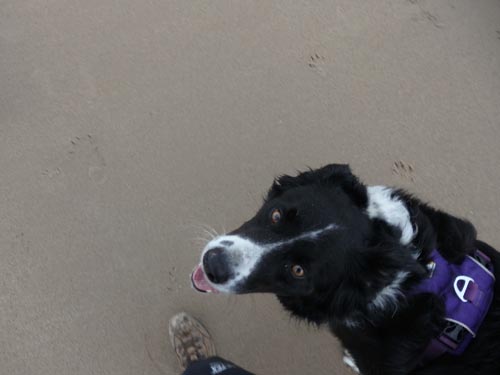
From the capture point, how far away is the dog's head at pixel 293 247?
1.74m

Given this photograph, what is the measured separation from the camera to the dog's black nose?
178cm

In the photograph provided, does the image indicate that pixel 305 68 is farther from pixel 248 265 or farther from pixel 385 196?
pixel 248 265

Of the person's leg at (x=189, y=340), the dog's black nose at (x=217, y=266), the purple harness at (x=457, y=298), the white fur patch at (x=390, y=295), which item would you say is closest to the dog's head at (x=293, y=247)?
the dog's black nose at (x=217, y=266)

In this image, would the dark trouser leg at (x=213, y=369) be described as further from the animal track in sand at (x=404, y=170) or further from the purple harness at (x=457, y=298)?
the animal track in sand at (x=404, y=170)

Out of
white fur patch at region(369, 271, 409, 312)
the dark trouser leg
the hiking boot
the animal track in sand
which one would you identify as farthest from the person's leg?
the animal track in sand

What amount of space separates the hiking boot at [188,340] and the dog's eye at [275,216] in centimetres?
96

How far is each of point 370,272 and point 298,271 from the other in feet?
0.97

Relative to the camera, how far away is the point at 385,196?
195cm

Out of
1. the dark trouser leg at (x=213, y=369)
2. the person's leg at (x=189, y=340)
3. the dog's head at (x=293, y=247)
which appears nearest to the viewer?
the dog's head at (x=293, y=247)

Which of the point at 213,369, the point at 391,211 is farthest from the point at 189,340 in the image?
the point at 391,211

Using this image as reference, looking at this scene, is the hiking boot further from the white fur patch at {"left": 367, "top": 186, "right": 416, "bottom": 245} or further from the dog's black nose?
the white fur patch at {"left": 367, "top": 186, "right": 416, "bottom": 245}

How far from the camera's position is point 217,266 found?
1.78 metres

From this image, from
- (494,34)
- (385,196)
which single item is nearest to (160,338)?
(385,196)

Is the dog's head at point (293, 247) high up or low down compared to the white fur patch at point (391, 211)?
down
